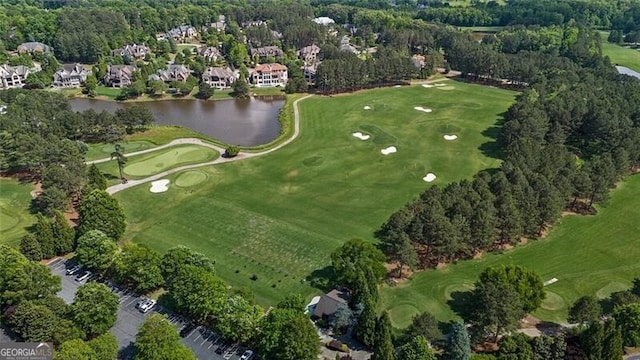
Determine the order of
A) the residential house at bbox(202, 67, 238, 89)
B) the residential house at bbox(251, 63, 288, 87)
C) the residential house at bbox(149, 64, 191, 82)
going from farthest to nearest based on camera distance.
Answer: the residential house at bbox(251, 63, 288, 87)
the residential house at bbox(149, 64, 191, 82)
the residential house at bbox(202, 67, 238, 89)

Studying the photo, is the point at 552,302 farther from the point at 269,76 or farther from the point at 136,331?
the point at 269,76

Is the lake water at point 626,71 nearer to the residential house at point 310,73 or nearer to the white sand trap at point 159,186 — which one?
the residential house at point 310,73

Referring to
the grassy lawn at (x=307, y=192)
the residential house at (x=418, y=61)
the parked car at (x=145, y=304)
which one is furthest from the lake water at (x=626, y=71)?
the parked car at (x=145, y=304)

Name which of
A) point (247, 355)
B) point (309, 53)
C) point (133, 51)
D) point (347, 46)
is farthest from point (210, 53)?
point (247, 355)

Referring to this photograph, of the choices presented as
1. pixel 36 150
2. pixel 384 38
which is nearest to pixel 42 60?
pixel 36 150

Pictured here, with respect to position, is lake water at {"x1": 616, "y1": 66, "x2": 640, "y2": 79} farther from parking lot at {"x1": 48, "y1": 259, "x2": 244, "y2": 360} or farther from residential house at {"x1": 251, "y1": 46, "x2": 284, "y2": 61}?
parking lot at {"x1": 48, "y1": 259, "x2": 244, "y2": 360}

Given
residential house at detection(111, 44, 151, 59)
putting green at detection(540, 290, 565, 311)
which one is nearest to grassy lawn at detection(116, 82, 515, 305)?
putting green at detection(540, 290, 565, 311)

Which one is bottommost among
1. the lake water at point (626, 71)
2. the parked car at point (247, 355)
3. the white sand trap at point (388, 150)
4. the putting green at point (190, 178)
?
the parked car at point (247, 355)
